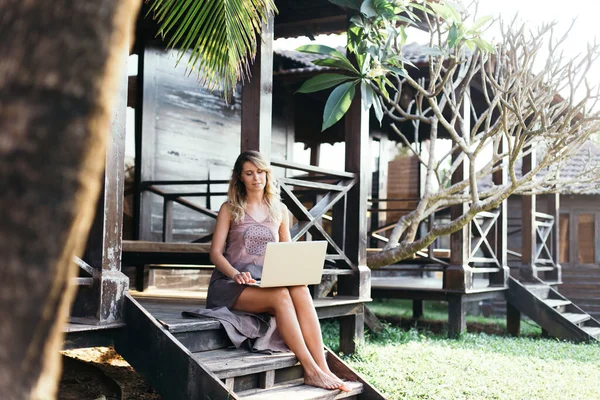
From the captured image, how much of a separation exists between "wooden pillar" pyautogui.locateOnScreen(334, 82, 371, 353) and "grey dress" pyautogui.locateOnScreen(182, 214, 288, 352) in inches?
81.9

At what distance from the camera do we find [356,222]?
7676mm

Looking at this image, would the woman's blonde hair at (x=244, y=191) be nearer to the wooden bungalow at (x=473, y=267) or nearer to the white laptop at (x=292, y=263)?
the white laptop at (x=292, y=263)

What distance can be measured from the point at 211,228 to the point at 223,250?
5.56 m

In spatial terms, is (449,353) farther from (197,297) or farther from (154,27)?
(154,27)

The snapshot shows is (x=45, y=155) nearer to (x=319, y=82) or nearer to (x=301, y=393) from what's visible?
(x=301, y=393)

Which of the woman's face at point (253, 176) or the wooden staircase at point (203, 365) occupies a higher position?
Answer: the woman's face at point (253, 176)

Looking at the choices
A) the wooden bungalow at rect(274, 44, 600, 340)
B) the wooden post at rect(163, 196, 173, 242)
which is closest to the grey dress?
the wooden post at rect(163, 196, 173, 242)

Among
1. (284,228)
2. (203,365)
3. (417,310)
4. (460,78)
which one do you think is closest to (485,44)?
(460,78)

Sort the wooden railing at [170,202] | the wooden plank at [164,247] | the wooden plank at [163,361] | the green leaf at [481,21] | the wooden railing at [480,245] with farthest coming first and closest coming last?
the wooden railing at [480,245]
the wooden railing at [170,202]
the wooden plank at [164,247]
the green leaf at [481,21]
the wooden plank at [163,361]

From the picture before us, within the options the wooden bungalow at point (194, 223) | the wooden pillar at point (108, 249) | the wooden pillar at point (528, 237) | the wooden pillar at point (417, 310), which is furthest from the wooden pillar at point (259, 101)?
the wooden pillar at point (417, 310)

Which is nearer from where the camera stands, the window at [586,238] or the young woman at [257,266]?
the young woman at [257,266]

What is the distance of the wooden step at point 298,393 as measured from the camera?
15.6 feet

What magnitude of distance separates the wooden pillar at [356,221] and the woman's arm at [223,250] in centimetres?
233

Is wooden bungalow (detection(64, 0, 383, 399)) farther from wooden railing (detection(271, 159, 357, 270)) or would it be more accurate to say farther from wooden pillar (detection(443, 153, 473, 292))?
wooden pillar (detection(443, 153, 473, 292))
